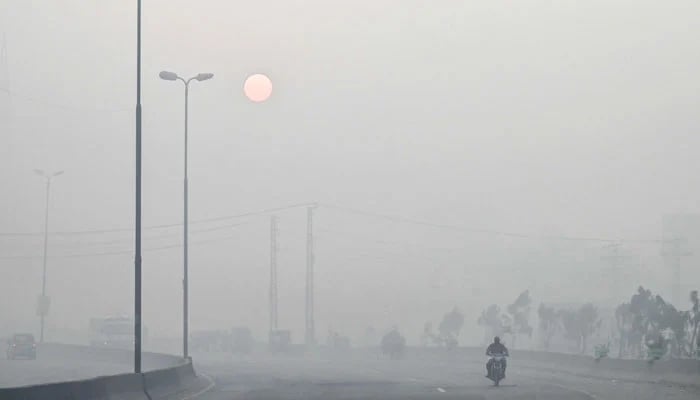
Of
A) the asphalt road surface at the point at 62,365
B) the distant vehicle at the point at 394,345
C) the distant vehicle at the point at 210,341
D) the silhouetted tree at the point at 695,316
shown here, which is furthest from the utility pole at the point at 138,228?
the distant vehicle at the point at 210,341

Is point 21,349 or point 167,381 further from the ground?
point 21,349

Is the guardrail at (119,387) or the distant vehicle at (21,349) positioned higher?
the distant vehicle at (21,349)

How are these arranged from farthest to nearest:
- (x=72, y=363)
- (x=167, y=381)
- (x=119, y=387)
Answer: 1. (x=72, y=363)
2. (x=167, y=381)
3. (x=119, y=387)

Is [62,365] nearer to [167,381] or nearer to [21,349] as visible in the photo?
[21,349]

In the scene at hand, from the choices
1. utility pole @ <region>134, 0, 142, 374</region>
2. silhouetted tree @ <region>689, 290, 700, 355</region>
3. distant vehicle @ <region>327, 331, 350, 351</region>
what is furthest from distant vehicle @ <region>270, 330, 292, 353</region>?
utility pole @ <region>134, 0, 142, 374</region>

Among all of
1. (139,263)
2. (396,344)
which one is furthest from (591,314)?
(139,263)

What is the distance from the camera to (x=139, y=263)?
116 ft

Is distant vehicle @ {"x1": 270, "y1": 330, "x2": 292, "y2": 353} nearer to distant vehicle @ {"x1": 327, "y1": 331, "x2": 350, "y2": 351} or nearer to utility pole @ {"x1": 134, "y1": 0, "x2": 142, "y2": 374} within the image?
distant vehicle @ {"x1": 327, "y1": 331, "x2": 350, "y2": 351}

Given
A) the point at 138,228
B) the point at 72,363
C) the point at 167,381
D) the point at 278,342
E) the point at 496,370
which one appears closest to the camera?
the point at 138,228

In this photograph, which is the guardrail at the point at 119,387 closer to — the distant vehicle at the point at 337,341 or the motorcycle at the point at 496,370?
the motorcycle at the point at 496,370

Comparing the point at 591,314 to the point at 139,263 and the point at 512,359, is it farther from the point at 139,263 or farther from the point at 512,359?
the point at 139,263

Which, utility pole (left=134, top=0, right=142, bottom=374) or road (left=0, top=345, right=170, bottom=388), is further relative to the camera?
road (left=0, top=345, right=170, bottom=388)

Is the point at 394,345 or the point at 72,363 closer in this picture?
the point at 72,363

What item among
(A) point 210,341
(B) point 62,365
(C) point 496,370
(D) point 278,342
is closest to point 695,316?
(C) point 496,370
